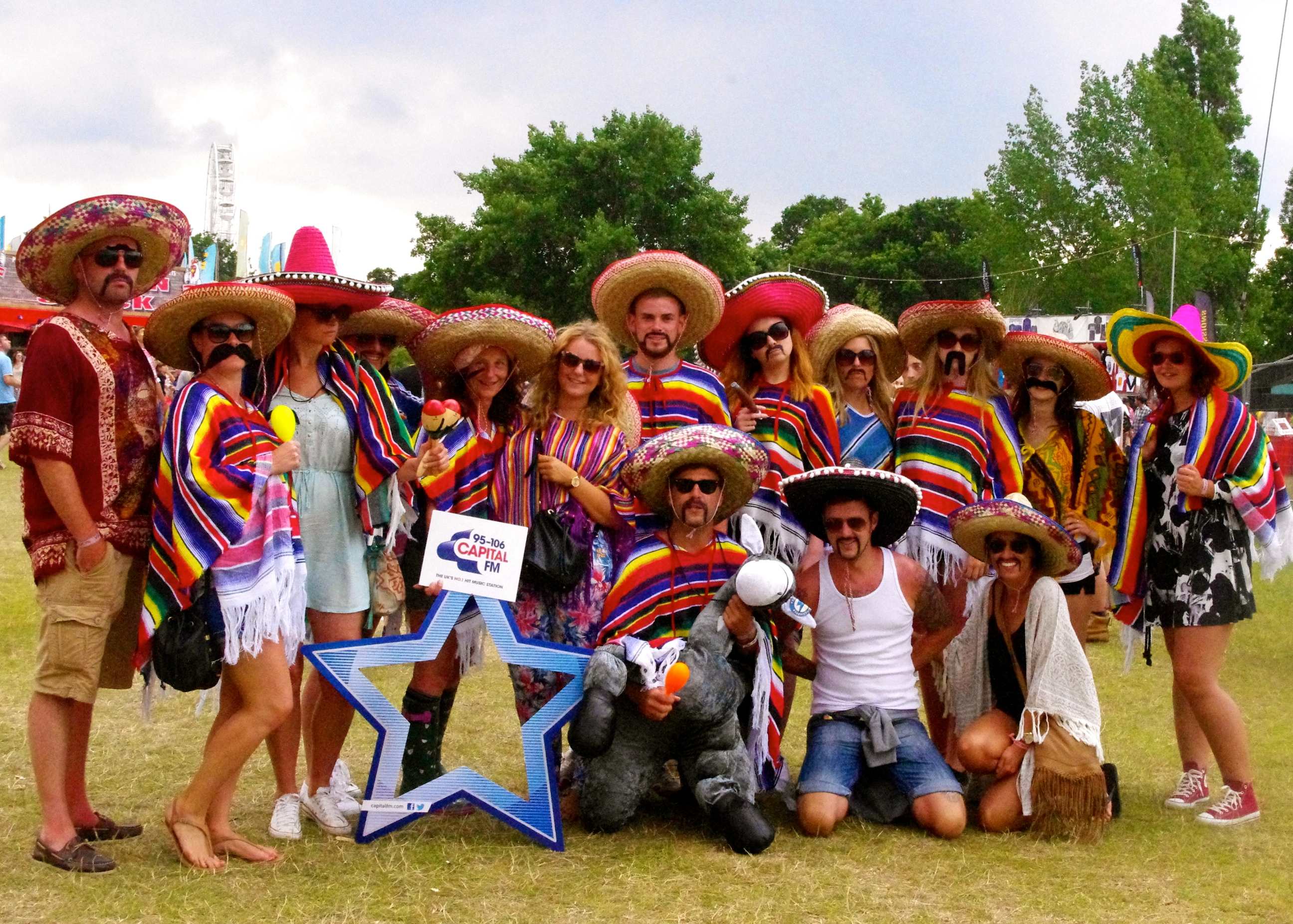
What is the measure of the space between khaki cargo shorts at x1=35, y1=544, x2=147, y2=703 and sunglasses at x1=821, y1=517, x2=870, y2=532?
2.41 metres

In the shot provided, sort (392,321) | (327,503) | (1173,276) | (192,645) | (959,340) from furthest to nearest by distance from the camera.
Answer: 1. (1173,276)
2. (959,340)
3. (392,321)
4. (327,503)
5. (192,645)

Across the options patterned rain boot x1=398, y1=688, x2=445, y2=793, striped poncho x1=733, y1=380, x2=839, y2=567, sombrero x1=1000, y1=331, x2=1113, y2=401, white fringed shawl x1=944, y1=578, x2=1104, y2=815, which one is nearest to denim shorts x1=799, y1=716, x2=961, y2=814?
white fringed shawl x1=944, y1=578, x2=1104, y2=815

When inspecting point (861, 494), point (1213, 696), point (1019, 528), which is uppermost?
point (861, 494)

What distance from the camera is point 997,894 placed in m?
4.04

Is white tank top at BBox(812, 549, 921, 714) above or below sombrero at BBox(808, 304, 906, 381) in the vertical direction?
below

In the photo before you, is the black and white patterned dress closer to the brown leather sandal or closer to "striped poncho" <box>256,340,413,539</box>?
"striped poncho" <box>256,340,413,539</box>

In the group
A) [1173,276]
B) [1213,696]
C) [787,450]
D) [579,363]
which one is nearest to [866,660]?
[787,450]

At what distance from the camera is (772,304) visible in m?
5.22

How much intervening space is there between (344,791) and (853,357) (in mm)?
2620

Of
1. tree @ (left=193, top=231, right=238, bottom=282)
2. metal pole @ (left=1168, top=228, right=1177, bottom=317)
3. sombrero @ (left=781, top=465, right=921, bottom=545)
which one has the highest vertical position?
tree @ (left=193, top=231, right=238, bottom=282)

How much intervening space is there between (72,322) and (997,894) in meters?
3.35

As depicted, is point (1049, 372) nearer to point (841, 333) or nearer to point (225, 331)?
point (841, 333)

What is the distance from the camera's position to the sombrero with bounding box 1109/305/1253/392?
495cm

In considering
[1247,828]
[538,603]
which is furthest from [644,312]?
[1247,828]
